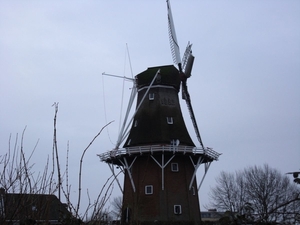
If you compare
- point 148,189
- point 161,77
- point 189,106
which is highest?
point 161,77

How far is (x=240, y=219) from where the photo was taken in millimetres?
2545

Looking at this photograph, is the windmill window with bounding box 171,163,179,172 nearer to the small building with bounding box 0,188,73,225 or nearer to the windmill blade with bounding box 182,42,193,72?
the windmill blade with bounding box 182,42,193,72

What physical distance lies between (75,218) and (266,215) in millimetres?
1679

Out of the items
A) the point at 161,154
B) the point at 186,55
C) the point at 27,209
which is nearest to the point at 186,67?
the point at 186,55

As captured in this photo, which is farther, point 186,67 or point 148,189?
point 186,67

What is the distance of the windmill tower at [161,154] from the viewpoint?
20641mm

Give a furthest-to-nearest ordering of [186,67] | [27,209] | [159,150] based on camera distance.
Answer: [186,67]
[159,150]
[27,209]

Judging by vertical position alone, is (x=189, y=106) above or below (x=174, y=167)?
above

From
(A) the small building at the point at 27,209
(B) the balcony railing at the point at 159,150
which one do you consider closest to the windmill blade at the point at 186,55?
(B) the balcony railing at the point at 159,150

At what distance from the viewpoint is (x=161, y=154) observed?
70.2 feet

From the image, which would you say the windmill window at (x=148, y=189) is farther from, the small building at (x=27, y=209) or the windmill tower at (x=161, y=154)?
the small building at (x=27, y=209)

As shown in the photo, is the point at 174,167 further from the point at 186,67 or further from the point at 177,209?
the point at 186,67

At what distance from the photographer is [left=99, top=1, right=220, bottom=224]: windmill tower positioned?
20.6 metres

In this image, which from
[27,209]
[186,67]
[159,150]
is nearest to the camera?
[27,209]
